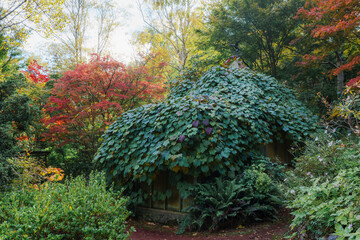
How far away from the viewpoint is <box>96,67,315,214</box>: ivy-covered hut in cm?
417

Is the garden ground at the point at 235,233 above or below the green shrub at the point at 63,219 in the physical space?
below

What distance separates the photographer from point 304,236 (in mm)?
2896

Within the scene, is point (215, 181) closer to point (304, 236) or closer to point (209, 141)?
point (209, 141)

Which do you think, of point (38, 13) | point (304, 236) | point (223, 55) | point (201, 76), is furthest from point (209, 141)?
point (223, 55)

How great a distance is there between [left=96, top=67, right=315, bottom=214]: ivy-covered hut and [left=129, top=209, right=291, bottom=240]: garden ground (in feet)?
1.68

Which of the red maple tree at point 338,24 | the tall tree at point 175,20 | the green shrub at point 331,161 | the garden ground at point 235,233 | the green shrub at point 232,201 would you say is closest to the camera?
the green shrub at point 331,161

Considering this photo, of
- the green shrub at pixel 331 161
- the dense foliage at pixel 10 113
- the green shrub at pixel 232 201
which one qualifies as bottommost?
the green shrub at pixel 232 201

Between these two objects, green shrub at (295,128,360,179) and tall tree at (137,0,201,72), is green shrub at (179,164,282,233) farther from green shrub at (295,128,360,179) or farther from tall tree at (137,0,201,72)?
tall tree at (137,0,201,72)

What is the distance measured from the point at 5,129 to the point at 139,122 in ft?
8.43

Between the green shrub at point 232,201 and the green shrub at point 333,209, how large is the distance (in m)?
1.01

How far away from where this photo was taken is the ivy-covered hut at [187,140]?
4.17m

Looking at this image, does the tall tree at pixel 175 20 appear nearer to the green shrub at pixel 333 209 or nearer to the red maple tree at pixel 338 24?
the red maple tree at pixel 338 24

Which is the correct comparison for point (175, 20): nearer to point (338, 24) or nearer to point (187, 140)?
point (338, 24)

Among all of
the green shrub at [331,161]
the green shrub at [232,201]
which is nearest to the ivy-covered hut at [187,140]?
the green shrub at [232,201]
